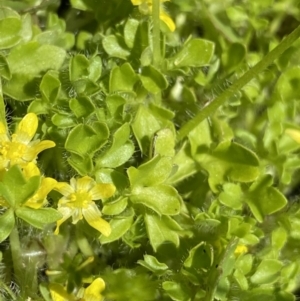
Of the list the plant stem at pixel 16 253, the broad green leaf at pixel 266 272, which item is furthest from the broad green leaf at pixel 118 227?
the broad green leaf at pixel 266 272

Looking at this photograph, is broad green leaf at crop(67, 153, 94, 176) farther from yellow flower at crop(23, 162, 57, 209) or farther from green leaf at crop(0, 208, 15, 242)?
green leaf at crop(0, 208, 15, 242)

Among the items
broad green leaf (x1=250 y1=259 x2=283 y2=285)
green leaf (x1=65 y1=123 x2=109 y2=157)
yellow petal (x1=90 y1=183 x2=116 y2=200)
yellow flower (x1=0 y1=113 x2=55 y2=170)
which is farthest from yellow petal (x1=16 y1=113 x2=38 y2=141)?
broad green leaf (x1=250 y1=259 x2=283 y2=285)

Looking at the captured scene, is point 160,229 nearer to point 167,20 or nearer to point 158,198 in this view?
point 158,198

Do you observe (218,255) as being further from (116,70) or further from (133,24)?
(133,24)

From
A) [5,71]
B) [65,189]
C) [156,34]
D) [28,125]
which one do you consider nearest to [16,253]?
[65,189]

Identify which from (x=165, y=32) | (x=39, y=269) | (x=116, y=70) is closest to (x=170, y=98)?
(x=165, y=32)
